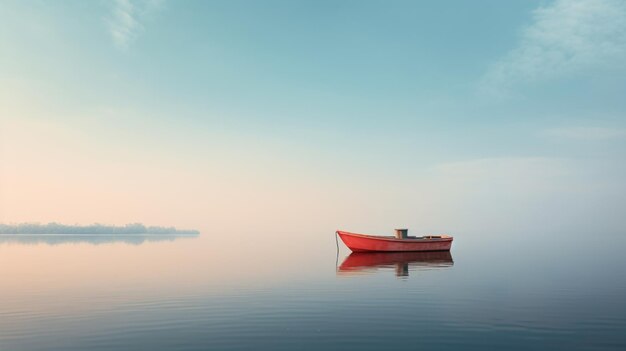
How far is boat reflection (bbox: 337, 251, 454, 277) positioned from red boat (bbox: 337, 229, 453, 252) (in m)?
1.05

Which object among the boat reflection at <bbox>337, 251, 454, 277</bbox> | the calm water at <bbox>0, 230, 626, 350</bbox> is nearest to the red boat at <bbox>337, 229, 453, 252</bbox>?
the boat reflection at <bbox>337, 251, 454, 277</bbox>

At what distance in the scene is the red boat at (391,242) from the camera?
67.6 m

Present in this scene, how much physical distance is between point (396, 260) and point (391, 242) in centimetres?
918

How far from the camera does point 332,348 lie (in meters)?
16.0

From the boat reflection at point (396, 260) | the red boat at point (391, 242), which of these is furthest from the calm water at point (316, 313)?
the red boat at point (391, 242)

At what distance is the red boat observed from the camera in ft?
222

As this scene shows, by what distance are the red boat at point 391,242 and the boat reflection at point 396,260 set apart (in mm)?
1047

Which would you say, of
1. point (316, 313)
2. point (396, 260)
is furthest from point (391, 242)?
point (316, 313)

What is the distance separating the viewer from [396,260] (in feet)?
193

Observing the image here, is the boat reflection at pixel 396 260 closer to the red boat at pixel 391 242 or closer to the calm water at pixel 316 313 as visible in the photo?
the red boat at pixel 391 242

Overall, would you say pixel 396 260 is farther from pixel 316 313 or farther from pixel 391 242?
→ pixel 316 313

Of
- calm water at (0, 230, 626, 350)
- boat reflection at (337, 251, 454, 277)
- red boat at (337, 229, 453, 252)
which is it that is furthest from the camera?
red boat at (337, 229, 453, 252)

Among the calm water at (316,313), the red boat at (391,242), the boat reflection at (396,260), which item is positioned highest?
the red boat at (391,242)

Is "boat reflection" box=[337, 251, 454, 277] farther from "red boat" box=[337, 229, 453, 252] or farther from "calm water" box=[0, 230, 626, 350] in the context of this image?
"calm water" box=[0, 230, 626, 350]
